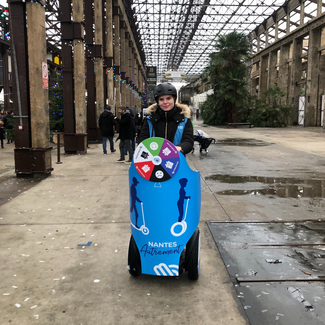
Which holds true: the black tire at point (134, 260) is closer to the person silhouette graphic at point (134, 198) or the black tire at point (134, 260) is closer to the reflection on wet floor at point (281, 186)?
the person silhouette graphic at point (134, 198)

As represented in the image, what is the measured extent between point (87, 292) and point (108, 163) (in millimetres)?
7323

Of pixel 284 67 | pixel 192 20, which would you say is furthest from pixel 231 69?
pixel 192 20

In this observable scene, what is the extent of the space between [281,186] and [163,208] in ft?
15.2

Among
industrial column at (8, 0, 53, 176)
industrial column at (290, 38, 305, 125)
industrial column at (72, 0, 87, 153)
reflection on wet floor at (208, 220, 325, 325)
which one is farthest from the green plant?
reflection on wet floor at (208, 220, 325, 325)

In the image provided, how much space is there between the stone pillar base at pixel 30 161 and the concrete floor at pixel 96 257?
0.28 meters

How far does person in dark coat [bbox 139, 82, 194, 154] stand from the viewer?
313 centimetres

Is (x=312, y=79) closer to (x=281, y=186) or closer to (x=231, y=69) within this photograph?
(x=231, y=69)

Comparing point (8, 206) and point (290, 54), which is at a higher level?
point (290, 54)

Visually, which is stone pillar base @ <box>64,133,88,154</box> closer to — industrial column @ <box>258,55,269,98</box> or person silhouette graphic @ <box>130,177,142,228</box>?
person silhouette graphic @ <box>130,177,142,228</box>

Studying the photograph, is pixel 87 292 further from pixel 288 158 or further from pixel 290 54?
pixel 290 54

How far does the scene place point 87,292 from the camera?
2.70 metres

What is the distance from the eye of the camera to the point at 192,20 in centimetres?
3900

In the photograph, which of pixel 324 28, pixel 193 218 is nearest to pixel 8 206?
pixel 193 218

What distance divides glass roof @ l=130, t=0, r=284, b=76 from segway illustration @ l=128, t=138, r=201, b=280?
31.4m
